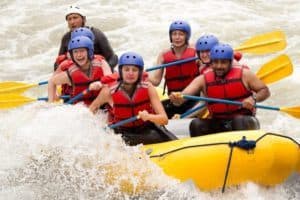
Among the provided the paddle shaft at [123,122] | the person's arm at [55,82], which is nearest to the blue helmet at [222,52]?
the paddle shaft at [123,122]

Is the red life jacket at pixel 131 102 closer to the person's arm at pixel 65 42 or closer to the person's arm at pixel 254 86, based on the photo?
the person's arm at pixel 254 86

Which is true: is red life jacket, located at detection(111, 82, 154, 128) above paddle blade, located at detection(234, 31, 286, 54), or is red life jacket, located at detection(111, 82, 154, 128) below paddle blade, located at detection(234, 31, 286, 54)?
below

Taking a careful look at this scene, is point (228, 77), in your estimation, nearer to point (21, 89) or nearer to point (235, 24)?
point (21, 89)

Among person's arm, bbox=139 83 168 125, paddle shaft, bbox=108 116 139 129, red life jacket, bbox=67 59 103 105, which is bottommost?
paddle shaft, bbox=108 116 139 129

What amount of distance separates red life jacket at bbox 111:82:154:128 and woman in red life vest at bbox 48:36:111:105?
1.82 feet

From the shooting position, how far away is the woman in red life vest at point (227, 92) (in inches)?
195

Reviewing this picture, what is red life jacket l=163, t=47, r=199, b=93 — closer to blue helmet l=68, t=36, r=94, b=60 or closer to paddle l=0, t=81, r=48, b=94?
blue helmet l=68, t=36, r=94, b=60

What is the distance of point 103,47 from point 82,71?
1107mm

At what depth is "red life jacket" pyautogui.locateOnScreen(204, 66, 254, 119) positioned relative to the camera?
16.4ft

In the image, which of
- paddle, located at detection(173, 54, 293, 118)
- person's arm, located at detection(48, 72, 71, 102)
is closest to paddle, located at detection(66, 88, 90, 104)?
person's arm, located at detection(48, 72, 71, 102)

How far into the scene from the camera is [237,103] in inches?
196

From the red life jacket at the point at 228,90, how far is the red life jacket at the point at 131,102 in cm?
54

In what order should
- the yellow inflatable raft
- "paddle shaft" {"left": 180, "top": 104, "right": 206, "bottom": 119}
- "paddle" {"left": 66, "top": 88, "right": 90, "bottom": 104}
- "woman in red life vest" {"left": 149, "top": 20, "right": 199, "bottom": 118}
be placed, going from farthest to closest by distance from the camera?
"woman in red life vest" {"left": 149, "top": 20, "right": 199, "bottom": 118}, "paddle shaft" {"left": 180, "top": 104, "right": 206, "bottom": 119}, "paddle" {"left": 66, "top": 88, "right": 90, "bottom": 104}, the yellow inflatable raft

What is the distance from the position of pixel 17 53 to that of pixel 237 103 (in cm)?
683
